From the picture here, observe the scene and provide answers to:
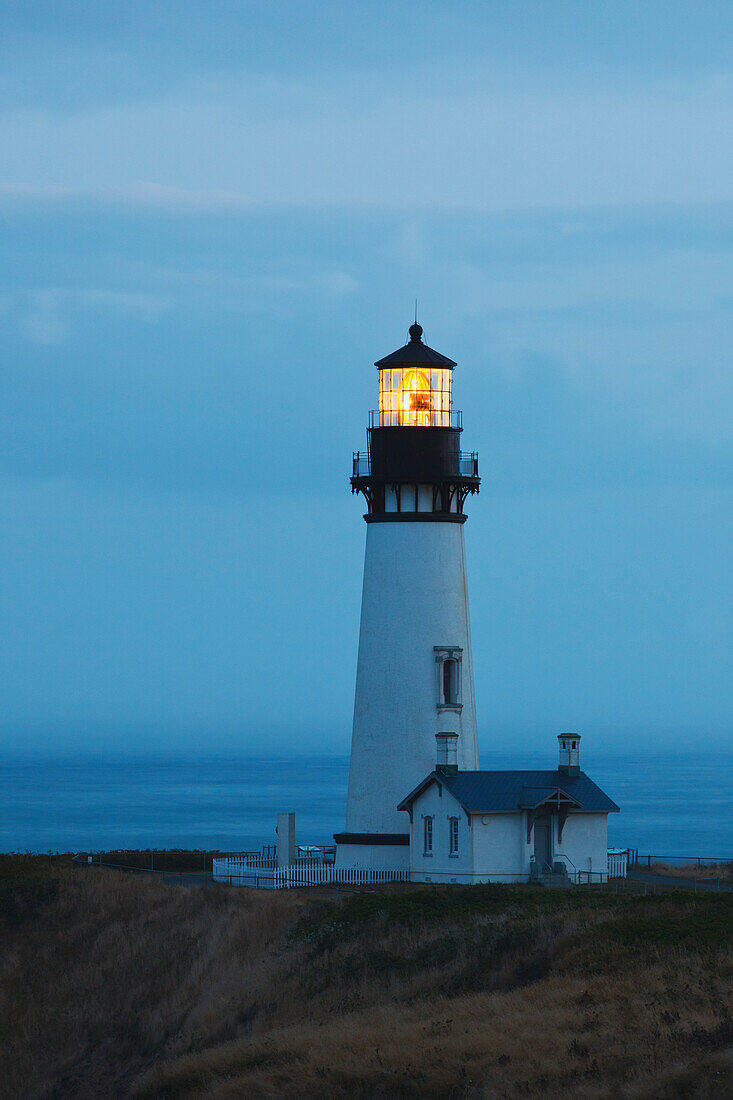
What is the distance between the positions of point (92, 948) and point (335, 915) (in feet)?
19.7

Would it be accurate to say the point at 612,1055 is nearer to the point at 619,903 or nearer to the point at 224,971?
the point at 619,903

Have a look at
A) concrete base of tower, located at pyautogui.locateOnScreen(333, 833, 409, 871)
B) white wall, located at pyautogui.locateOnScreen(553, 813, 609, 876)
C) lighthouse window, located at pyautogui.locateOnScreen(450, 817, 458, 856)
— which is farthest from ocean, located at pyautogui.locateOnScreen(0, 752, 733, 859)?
lighthouse window, located at pyautogui.locateOnScreen(450, 817, 458, 856)

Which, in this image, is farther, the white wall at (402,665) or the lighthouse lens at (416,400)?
the lighthouse lens at (416,400)

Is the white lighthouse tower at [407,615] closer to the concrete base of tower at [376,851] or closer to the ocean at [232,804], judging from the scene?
the concrete base of tower at [376,851]

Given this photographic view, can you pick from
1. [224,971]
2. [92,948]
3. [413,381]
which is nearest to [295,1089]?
[224,971]

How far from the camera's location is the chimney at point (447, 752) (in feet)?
119

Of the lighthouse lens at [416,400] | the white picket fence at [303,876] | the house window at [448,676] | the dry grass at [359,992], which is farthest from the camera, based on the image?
the lighthouse lens at [416,400]

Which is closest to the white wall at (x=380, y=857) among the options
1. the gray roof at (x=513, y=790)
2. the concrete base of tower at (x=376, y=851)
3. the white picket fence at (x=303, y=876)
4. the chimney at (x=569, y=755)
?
the concrete base of tower at (x=376, y=851)

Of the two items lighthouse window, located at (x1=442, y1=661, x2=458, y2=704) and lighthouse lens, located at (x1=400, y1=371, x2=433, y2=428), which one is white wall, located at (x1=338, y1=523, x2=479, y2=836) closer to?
lighthouse window, located at (x1=442, y1=661, x2=458, y2=704)

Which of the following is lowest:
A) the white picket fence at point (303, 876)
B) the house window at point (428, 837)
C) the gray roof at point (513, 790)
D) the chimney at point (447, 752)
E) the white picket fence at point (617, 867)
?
the white picket fence at point (303, 876)

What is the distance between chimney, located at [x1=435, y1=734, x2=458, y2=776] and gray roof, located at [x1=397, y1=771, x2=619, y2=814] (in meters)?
0.28

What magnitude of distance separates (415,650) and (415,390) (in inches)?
250

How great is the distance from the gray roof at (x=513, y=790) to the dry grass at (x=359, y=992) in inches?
95.9

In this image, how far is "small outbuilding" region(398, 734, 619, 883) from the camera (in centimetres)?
3512
